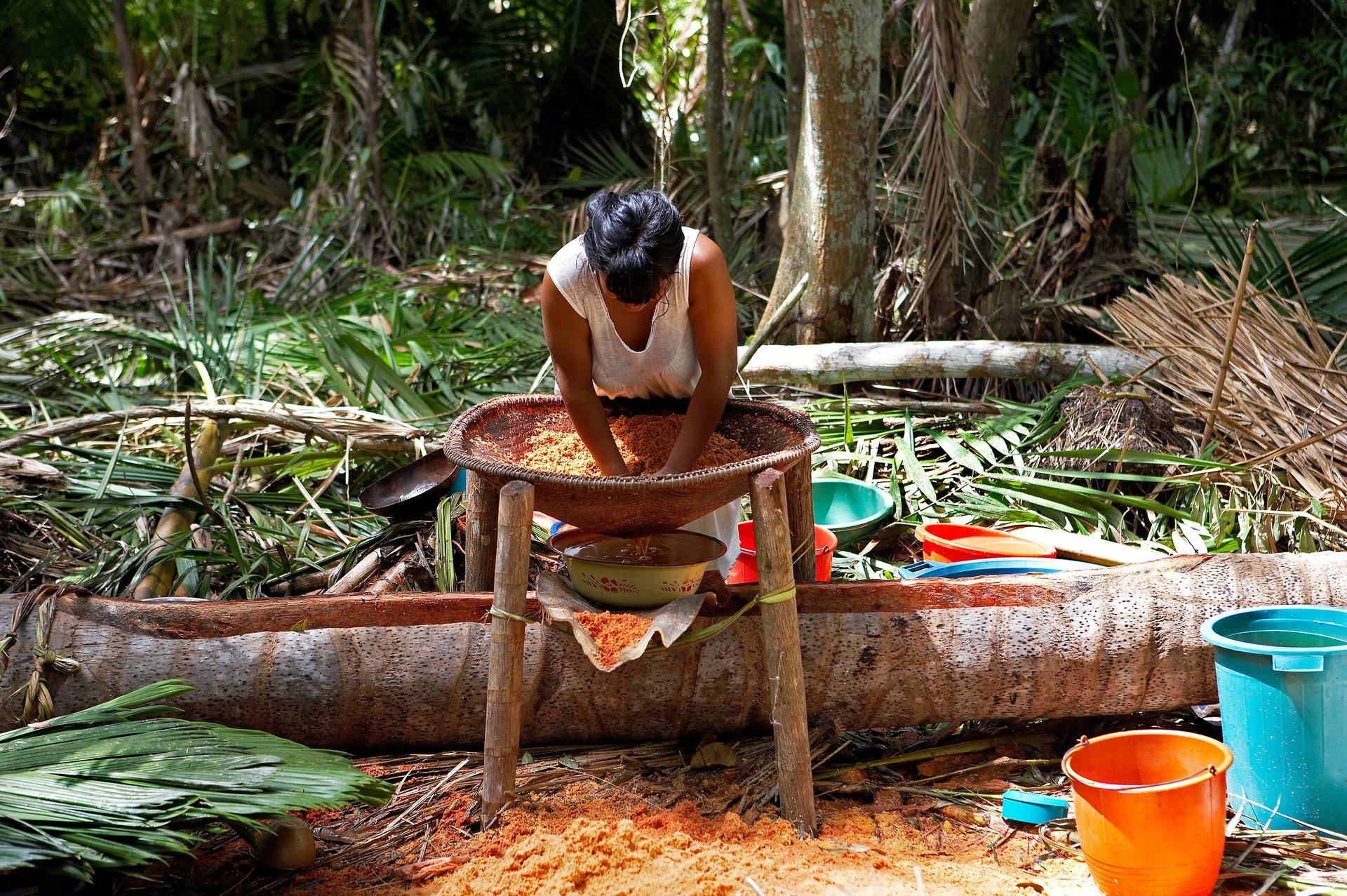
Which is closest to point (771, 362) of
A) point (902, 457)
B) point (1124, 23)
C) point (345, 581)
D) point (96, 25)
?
point (902, 457)

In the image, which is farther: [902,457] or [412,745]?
[902,457]

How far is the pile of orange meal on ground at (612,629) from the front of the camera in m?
2.10

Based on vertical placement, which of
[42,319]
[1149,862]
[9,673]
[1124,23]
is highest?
[1124,23]

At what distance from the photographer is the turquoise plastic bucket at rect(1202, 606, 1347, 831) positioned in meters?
2.01

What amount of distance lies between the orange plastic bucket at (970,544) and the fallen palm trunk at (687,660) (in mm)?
509

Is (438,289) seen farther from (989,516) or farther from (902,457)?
(989,516)

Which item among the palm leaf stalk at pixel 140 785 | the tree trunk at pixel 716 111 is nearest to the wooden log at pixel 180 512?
the palm leaf stalk at pixel 140 785

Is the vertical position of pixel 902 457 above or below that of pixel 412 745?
above

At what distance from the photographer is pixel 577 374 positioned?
2441 millimetres

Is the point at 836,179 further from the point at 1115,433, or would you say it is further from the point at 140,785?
the point at 140,785

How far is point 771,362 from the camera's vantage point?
161 inches

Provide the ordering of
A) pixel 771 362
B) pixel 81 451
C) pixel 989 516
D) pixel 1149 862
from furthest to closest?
pixel 771 362 < pixel 81 451 < pixel 989 516 < pixel 1149 862

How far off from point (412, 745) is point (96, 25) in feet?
23.6

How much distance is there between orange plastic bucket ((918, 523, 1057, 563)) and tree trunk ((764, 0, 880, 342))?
1406 millimetres
